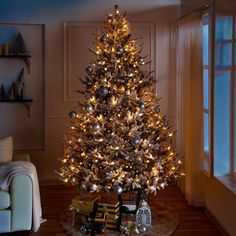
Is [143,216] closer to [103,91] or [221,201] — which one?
[221,201]

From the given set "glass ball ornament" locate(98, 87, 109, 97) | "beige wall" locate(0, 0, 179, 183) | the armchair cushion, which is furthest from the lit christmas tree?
"beige wall" locate(0, 0, 179, 183)

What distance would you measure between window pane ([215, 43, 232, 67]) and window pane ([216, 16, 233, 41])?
0.08 metres

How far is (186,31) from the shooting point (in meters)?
4.60

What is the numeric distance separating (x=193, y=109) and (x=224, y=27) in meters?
1.00

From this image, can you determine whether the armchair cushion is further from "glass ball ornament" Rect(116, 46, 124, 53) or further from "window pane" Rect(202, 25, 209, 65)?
"window pane" Rect(202, 25, 209, 65)

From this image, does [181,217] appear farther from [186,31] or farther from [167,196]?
[186,31]

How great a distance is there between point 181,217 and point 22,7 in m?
3.37

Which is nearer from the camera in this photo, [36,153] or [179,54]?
[179,54]

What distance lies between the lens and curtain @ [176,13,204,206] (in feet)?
14.2

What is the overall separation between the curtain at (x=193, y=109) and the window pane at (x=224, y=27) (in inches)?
15.8

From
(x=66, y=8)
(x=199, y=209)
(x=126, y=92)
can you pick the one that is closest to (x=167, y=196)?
(x=199, y=209)

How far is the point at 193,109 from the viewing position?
4398mm

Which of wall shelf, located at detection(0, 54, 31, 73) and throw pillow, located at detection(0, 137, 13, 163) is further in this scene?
wall shelf, located at detection(0, 54, 31, 73)

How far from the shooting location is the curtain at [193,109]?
433cm
